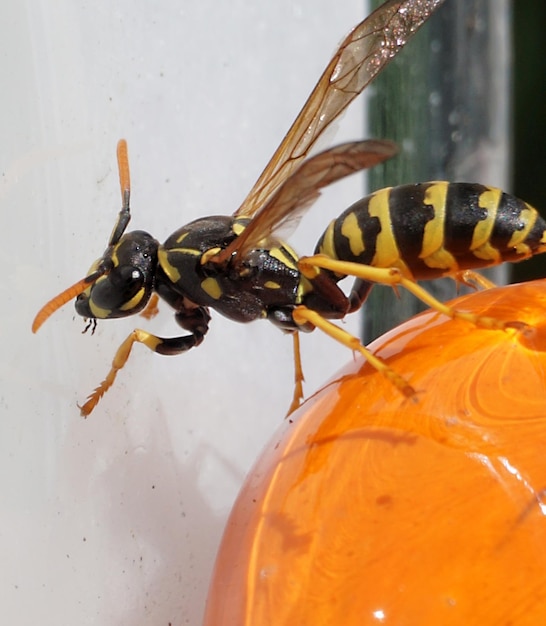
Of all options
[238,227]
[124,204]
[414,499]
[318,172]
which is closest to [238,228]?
[238,227]

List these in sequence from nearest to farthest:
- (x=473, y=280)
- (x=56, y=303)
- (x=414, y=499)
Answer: (x=414, y=499) → (x=56, y=303) → (x=473, y=280)

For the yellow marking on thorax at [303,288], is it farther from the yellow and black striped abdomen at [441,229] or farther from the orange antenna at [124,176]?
the orange antenna at [124,176]

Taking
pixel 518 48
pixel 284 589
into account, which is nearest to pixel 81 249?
pixel 284 589

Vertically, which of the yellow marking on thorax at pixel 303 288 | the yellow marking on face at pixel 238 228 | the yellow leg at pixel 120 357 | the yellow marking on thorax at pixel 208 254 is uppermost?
the yellow marking on face at pixel 238 228

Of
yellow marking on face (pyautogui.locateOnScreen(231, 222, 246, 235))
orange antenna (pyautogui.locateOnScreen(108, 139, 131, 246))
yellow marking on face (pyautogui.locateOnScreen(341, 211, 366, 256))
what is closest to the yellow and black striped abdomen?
yellow marking on face (pyautogui.locateOnScreen(341, 211, 366, 256))

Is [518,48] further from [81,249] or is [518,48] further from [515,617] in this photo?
[515,617]

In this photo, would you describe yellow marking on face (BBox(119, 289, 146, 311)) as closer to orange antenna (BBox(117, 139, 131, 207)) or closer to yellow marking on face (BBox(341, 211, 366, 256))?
orange antenna (BBox(117, 139, 131, 207))

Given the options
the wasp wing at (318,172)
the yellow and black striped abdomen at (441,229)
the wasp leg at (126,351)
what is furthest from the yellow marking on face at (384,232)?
the wasp leg at (126,351)

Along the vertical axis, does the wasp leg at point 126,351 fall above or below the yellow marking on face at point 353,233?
below

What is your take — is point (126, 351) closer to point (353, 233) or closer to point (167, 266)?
point (167, 266)
